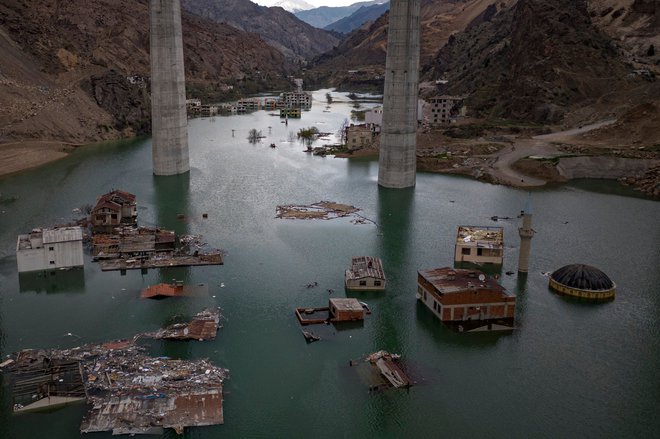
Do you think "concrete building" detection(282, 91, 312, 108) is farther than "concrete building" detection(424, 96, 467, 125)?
Yes

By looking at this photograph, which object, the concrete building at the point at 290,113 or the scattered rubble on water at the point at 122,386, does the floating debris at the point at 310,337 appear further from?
the concrete building at the point at 290,113

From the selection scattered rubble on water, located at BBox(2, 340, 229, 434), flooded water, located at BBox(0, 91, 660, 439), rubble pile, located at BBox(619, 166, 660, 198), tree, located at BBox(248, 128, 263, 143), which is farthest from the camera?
tree, located at BBox(248, 128, 263, 143)

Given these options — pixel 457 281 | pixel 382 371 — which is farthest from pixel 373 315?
pixel 382 371

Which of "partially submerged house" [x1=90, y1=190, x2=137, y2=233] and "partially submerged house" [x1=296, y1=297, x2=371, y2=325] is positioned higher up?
"partially submerged house" [x1=90, y1=190, x2=137, y2=233]

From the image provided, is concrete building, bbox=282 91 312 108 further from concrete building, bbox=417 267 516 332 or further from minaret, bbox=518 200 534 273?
concrete building, bbox=417 267 516 332

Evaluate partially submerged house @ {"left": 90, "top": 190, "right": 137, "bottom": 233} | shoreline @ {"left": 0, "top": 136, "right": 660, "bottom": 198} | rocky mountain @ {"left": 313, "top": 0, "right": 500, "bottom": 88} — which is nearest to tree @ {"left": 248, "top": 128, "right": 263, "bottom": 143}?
shoreline @ {"left": 0, "top": 136, "right": 660, "bottom": 198}

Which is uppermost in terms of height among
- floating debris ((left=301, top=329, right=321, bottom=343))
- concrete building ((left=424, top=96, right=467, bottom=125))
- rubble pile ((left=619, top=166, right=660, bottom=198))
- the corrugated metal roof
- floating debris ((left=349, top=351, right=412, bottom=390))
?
concrete building ((left=424, top=96, right=467, bottom=125))
